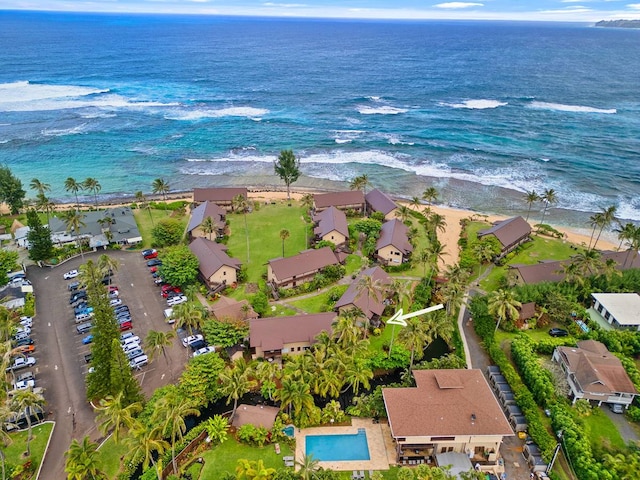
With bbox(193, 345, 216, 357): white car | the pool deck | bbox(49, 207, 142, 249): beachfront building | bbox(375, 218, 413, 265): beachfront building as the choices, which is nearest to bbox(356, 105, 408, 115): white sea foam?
bbox(375, 218, 413, 265): beachfront building

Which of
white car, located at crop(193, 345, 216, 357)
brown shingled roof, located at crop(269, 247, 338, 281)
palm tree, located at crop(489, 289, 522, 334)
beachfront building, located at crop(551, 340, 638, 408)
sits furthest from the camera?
brown shingled roof, located at crop(269, 247, 338, 281)

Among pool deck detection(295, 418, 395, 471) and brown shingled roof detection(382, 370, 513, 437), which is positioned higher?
brown shingled roof detection(382, 370, 513, 437)

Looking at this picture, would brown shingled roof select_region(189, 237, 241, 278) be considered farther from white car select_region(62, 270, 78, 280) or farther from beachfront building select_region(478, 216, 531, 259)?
beachfront building select_region(478, 216, 531, 259)

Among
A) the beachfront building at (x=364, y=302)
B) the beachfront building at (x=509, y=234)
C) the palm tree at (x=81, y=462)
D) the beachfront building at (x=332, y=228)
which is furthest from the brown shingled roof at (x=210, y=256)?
the beachfront building at (x=509, y=234)

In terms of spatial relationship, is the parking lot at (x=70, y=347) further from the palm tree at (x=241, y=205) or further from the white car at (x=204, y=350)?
the palm tree at (x=241, y=205)

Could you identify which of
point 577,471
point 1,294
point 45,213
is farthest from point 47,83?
point 577,471

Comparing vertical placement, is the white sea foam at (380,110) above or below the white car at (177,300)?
below

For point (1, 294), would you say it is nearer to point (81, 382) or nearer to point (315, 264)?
point (81, 382)
